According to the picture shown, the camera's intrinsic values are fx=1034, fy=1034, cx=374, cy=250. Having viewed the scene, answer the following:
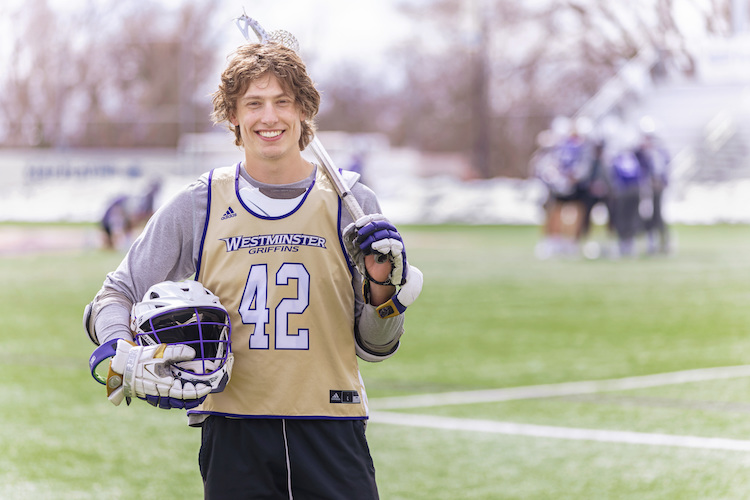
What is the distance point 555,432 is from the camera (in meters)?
5.82

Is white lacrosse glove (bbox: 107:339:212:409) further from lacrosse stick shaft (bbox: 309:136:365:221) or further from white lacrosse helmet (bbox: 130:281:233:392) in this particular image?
lacrosse stick shaft (bbox: 309:136:365:221)

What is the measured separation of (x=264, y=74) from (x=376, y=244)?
1.84 feet

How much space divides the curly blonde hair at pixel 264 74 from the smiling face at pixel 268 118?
0.7 inches

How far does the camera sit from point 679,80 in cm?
3497

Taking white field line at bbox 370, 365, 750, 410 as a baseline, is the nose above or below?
above

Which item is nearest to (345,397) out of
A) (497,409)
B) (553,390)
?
(497,409)

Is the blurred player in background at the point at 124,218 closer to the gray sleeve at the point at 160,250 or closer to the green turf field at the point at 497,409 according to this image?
the green turf field at the point at 497,409

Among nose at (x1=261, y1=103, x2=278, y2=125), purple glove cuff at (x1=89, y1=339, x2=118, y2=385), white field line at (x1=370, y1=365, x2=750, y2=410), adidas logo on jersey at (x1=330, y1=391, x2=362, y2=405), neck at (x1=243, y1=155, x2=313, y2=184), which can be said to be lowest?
white field line at (x1=370, y1=365, x2=750, y2=410)

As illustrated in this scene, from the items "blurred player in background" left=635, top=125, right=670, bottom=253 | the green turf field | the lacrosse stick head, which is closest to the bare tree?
"blurred player in background" left=635, top=125, right=670, bottom=253

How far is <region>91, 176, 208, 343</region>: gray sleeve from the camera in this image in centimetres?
283

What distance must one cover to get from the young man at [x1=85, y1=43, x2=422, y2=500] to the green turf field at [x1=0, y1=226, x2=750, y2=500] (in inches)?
78.0

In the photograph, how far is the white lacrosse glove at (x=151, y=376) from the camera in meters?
2.68

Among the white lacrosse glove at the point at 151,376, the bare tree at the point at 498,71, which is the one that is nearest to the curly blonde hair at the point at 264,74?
the white lacrosse glove at the point at 151,376

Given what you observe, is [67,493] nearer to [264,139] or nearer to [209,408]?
[209,408]
